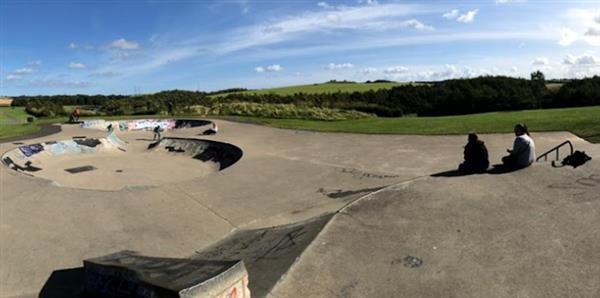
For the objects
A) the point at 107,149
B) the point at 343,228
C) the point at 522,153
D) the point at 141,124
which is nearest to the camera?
the point at 343,228

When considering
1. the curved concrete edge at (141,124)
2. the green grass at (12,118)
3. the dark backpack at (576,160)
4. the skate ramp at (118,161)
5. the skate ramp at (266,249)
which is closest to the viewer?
the skate ramp at (266,249)

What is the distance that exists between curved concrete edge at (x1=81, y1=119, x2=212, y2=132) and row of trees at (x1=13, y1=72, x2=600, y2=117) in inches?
247

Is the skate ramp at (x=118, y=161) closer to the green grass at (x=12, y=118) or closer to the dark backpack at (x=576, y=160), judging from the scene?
the dark backpack at (x=576, y=160)

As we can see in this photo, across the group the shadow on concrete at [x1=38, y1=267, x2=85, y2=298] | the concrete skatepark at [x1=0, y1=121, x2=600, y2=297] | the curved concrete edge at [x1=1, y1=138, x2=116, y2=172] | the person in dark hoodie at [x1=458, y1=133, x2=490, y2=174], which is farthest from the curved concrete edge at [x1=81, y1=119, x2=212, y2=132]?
the shadow on concrete at [x1=38, y1=267, x2=85, y2=298]

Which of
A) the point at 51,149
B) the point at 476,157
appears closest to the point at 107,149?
the point at 51,149

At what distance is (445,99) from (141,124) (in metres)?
36.1

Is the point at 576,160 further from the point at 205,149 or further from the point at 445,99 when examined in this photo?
the point at 445,99

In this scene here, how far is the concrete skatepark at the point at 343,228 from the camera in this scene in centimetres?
515

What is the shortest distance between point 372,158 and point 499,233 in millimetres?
8185

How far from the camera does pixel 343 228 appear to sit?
6.70 metres

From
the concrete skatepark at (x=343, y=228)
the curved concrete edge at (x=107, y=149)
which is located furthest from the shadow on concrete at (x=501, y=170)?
the curved concrete edge at (x=107, y=149)

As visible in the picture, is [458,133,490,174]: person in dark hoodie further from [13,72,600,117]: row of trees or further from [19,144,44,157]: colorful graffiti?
[13,72,600,117]: row of trees

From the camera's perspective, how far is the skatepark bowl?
16.4 meters

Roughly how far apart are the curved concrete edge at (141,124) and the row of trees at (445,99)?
20.6 ft
